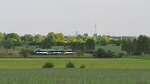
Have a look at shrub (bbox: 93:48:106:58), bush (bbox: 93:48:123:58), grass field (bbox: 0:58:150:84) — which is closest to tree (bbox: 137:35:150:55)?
bush (bbox: 93:48:123:58)

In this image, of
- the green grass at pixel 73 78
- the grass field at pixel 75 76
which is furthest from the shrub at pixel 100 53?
the green grass at pixel 73 78

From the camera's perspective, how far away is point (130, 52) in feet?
306

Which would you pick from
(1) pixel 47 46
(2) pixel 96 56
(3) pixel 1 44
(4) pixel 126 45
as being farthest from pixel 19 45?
(2) pixel 96 56

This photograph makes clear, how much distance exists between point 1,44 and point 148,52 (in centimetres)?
6557

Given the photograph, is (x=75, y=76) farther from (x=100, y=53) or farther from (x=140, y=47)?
(x=140, y=47)

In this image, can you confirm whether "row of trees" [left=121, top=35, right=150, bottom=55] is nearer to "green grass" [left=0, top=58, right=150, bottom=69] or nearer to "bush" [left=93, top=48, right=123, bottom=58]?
"bush" [left=93, top=48, right=123, bottom=58]

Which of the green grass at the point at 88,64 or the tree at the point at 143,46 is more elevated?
the tree at the point at 143,46

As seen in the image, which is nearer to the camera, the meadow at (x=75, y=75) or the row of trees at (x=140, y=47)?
the meadow at (x=75, y=75)

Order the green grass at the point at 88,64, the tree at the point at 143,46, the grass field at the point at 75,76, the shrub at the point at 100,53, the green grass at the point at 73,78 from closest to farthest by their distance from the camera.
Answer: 1. the green grass at the point at 73,78
2. the grass field at the point at 75,76
3. the green grass at the point at 88,64
4. the shrub at the point at 100,53
5. the tree at the point at 143,46

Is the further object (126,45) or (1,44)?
(1,44)

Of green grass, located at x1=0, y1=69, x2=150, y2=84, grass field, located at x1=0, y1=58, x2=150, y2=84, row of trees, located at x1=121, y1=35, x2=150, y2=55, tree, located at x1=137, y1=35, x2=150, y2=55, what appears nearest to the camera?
green grass, located at x1=0, y1=69, x2=150, y2=84

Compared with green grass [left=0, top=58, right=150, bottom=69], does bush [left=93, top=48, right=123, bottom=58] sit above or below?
above

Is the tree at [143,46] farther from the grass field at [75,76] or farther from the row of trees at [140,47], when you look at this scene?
the grass field at [75,76]

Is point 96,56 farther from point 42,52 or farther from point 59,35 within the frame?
point 59,35
